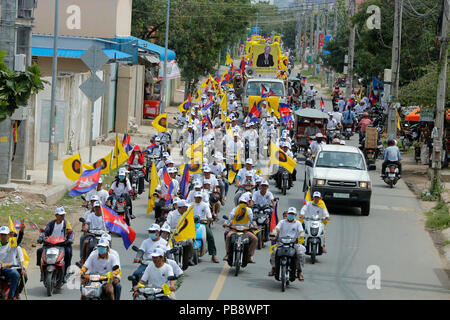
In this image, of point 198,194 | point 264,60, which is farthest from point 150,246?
point 264,60

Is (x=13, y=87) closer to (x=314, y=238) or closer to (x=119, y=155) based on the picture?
(x=119, y=155)

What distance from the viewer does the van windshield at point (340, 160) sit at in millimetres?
25391

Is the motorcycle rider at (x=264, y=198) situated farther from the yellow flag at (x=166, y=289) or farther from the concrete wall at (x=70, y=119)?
the concrete wall at (x=70, y=119)

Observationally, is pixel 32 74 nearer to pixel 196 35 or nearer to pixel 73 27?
pixel 73 27

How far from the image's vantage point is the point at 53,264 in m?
14.8

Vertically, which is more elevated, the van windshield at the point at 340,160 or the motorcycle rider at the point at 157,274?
the van windshield at the point at 340,160

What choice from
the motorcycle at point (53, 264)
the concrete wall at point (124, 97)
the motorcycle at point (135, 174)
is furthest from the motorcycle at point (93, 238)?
the concrete wall at point (124, 97)

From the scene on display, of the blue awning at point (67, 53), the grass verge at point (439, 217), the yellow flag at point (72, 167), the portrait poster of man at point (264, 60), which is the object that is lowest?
the grass verge at point (439, 217)

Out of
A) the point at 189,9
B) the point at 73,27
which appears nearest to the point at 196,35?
the point at 189,9

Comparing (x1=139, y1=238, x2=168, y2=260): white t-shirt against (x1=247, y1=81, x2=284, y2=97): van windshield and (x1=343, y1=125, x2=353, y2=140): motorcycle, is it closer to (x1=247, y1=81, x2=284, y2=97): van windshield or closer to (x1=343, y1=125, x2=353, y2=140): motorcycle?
(x1=343, y1=125, x2=353, y2=140): motorcycle

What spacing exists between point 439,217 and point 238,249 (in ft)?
29.9

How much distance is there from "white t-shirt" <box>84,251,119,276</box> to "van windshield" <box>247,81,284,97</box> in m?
34.4

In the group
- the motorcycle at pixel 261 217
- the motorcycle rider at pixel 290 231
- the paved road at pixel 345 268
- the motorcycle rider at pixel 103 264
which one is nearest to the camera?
the motorcycle rider at pixel 103 264

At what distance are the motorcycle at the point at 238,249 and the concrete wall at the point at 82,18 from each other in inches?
1033
